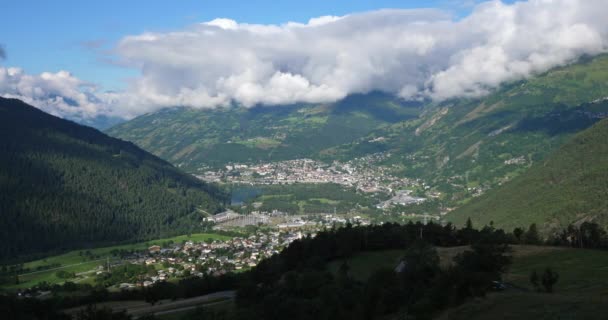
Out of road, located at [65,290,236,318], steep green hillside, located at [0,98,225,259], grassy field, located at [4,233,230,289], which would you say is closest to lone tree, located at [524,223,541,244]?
road, located at [65,290,236,318]

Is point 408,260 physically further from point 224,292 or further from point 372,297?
point 224,292

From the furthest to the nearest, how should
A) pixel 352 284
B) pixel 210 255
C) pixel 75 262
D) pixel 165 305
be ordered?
pixel 210 255 → pixel 75 262 → pixel 165 305 → pixel 352 284

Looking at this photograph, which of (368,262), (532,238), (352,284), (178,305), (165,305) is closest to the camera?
(352,284)

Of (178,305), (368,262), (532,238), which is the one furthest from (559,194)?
(178,305)

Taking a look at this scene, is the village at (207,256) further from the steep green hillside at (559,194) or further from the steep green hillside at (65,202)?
the steep green hillside at (559,194)

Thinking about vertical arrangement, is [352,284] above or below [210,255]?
above

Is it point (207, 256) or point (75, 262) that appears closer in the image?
point (75, 262)

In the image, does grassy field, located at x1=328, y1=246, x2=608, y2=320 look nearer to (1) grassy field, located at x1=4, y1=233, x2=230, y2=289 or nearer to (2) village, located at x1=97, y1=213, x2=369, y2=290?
(2) village, located at x1=97, y1=213, x2=369, y2=290

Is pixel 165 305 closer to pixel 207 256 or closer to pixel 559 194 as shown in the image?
pixel 207 256
